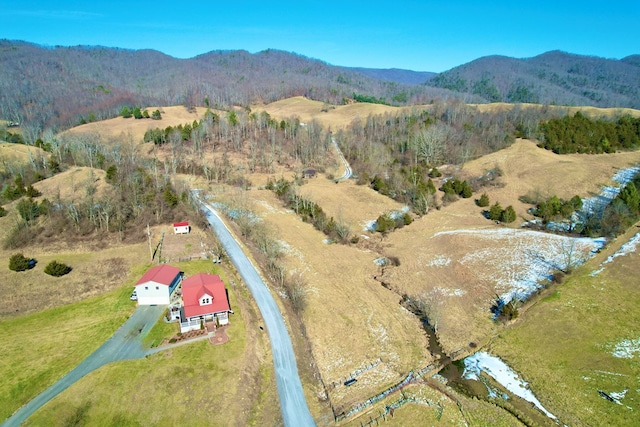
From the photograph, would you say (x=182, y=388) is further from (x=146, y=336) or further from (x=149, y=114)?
(x=149, y=114)

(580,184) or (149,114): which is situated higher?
(149,114)

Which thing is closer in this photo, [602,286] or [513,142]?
[602,286]

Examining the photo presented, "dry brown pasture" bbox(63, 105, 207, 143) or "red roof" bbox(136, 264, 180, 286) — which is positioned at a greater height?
"dry brown pasture" bbox(63, 105, 207, 143)

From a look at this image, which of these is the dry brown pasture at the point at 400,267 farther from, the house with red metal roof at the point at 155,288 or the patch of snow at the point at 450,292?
the house with red metal roof at the point at 155,288

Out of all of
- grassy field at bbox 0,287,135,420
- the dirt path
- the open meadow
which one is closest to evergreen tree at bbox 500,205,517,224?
the open meadow

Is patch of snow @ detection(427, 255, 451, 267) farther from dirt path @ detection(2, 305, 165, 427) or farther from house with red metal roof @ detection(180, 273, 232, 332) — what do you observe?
dirt path @ detection(2, 305, 165, 427)

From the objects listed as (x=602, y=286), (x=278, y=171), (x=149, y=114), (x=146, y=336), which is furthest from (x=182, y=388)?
(x=149, y=114)

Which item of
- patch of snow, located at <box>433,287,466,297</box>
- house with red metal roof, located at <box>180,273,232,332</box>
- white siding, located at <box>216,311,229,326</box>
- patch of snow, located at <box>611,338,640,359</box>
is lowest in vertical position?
patch of snow, located at <box>433,287,466,297</box>
